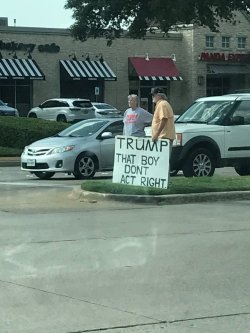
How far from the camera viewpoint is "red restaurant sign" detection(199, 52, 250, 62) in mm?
47875

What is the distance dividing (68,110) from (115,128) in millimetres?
21647

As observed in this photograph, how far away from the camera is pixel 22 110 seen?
43.8m

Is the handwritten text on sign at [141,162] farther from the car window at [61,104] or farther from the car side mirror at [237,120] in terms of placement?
the car window at [61,104]

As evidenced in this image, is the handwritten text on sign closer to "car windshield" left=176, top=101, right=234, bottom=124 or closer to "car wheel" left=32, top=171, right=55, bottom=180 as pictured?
"car windshield" left=176, top=101, right=234, bottom=124

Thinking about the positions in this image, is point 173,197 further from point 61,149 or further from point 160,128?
point 61,149

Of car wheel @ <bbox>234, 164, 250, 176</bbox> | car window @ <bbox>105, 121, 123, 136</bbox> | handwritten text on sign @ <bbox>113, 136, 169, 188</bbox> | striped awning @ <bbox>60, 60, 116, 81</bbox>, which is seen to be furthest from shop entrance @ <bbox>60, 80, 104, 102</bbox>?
handwritten text on sign @ <bbox>113, 136, 169, 188</bbox>

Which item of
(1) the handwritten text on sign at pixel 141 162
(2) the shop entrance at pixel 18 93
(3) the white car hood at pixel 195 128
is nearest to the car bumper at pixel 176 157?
(3) the white car hood at pixel 195 128

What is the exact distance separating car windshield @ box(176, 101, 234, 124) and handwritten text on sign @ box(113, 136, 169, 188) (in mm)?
3187

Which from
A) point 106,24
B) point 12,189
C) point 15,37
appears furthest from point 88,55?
point 12,189

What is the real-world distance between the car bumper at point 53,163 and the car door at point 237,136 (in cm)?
357

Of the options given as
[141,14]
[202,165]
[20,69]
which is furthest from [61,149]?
[20,69]

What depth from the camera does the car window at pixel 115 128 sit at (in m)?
16.6

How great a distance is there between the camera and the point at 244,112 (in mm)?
15219

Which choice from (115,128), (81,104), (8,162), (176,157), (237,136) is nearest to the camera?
(176,157)
